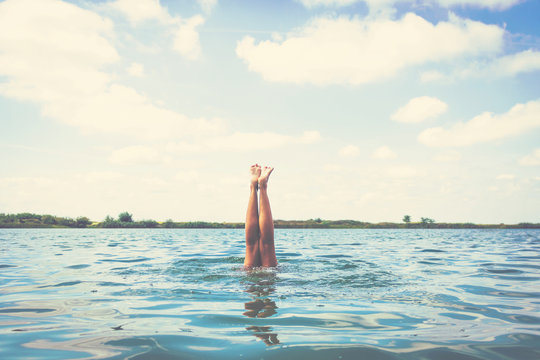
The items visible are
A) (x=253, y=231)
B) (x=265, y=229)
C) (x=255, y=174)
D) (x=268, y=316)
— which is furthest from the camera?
(x=255, y=174)

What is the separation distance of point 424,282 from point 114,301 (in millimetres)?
6161

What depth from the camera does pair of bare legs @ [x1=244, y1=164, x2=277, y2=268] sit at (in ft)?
26.1

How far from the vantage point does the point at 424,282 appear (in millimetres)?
7508

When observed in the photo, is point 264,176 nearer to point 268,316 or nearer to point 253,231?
point 253,231

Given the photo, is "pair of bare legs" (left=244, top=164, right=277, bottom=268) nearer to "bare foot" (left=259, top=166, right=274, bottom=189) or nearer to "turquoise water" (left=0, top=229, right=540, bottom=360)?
"bare foot" (left=259, top=166, right=274, bottom=189)

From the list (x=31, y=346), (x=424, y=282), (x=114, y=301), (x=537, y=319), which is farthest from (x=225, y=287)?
(x=537, y=319)

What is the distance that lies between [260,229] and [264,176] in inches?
53.8

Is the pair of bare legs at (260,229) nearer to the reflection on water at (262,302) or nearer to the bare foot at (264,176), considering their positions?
the bare foot at (264,176)

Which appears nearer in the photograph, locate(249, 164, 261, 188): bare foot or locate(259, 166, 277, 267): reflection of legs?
locate(259, 166, 277, 267): reflection of legs

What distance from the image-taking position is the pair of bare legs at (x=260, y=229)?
313 inches

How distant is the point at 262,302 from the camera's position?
5.43 meters

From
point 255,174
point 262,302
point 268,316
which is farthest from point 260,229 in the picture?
point 268,316

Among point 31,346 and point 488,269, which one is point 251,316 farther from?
point 488,269

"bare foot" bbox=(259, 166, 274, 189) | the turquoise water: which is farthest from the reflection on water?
"bare foot" bbox=(259, 166, 274, 189)
